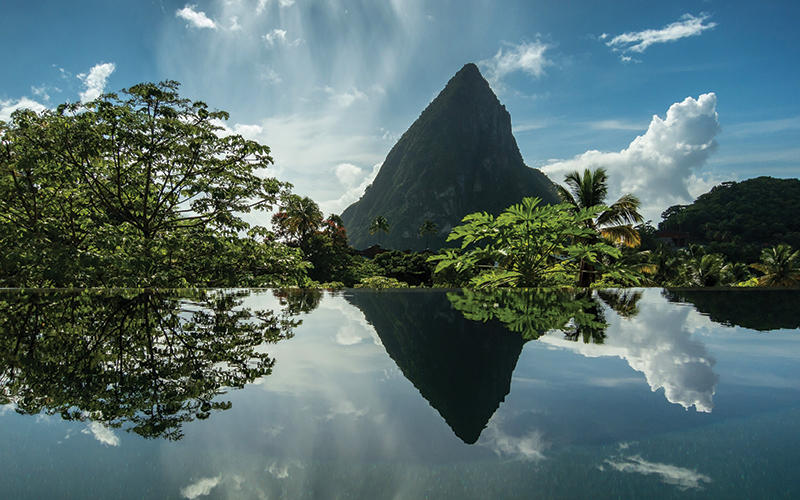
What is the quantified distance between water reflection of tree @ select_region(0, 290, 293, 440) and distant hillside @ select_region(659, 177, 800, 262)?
331 ft

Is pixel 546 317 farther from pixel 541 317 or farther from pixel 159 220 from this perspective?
pixel 159 220

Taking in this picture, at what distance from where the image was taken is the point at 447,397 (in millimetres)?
1378

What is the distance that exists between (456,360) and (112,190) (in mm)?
10974

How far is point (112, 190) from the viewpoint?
9125 mm

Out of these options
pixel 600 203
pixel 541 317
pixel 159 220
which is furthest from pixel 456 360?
pixel 600 203

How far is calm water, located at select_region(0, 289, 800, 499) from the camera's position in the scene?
0.87 m

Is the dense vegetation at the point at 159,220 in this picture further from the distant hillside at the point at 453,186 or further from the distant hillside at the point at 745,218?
the distant hillside at the point at 453,186

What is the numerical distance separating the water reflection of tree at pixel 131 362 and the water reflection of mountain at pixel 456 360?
765 millimetres

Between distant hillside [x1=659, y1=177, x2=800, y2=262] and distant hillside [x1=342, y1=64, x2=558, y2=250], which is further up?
distant hillside [x1=342, y1=64, x2=558, y2=250]

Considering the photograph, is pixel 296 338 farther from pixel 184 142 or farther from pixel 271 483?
pixel 184 142

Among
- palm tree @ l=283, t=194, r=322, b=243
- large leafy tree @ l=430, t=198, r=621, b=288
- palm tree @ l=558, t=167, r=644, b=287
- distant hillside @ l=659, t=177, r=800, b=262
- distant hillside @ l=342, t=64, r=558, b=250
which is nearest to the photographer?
large leafy tree @ l=430, t=198, r=621, b=288

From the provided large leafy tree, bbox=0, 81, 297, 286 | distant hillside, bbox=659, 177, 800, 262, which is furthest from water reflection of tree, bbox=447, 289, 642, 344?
distant hillside, bbox=659, 177, 800, 262

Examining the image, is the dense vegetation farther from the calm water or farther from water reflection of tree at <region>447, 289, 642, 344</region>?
the calm water

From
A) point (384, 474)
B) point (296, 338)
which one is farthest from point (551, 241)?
point (384, 474)
